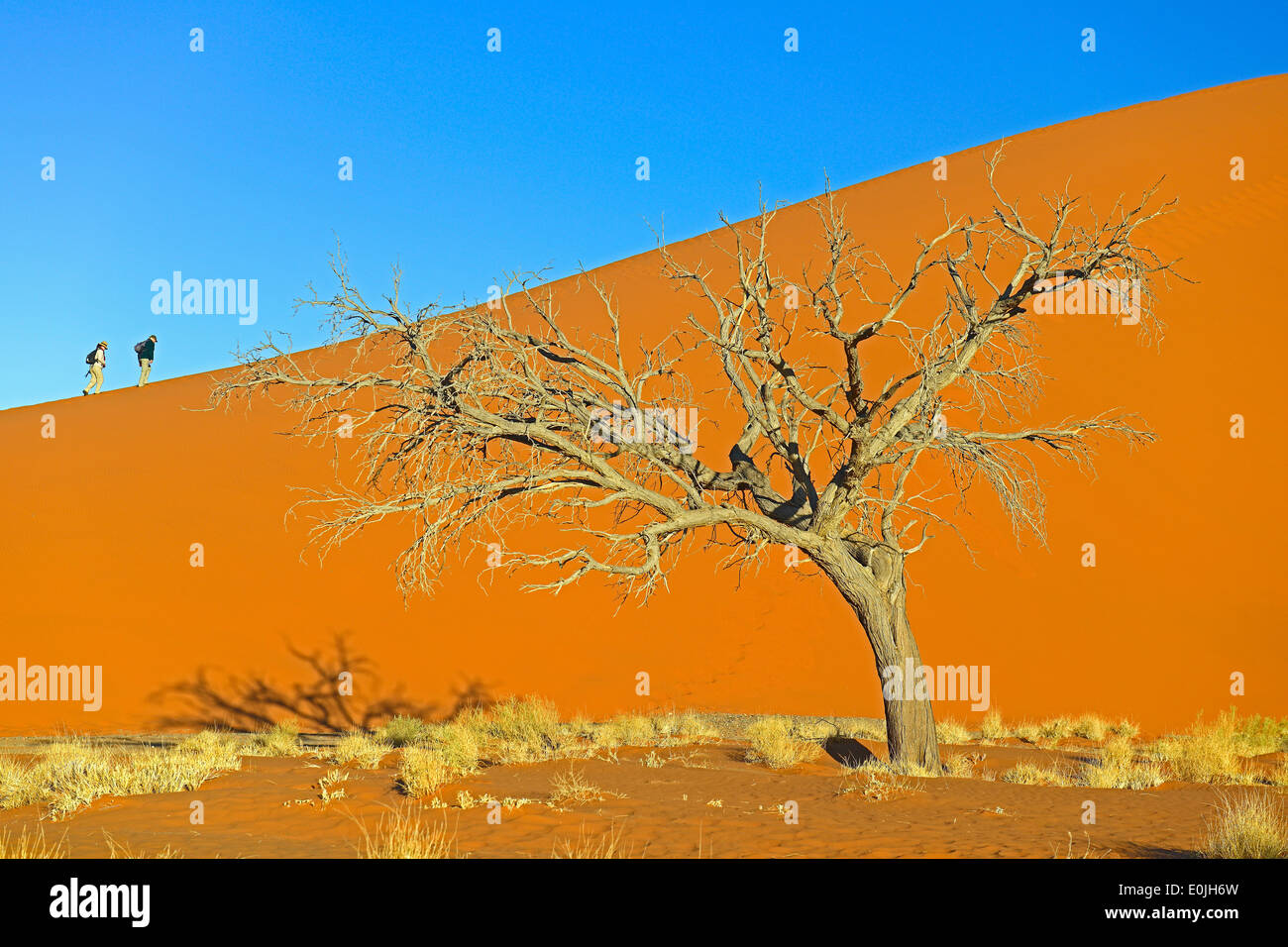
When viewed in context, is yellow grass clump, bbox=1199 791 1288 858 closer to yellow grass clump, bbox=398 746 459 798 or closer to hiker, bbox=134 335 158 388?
yellow grass clump, bbox=398 746 459 798

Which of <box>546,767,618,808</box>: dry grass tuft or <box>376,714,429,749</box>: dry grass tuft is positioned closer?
<box>546,767,618,808</box>: dry grass tuft

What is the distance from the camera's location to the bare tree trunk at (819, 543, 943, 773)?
9844 mm

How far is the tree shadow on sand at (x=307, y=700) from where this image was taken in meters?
17.9

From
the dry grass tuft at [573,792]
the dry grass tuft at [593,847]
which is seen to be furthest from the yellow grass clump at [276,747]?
the dry grass tuft at [593,847]

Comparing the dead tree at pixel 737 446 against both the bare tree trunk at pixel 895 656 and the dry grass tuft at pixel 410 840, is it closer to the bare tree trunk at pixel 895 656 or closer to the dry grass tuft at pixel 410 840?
the bare tree trunk at pixel 895 656

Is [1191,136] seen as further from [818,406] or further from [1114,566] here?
[818,406]

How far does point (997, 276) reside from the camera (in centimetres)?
2475

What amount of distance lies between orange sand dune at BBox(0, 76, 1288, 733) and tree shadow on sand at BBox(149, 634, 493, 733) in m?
0.08

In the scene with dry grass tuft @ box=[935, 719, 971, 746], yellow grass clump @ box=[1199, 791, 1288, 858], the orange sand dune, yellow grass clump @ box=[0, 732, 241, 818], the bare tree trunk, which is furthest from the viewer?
the orange sand dune

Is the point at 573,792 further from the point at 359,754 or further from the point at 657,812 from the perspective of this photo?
the point at 359,754

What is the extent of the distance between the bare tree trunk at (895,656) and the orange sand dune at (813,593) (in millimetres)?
7251

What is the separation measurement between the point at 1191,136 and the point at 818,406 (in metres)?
25.1

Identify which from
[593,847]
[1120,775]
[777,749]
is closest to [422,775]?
[593,847]

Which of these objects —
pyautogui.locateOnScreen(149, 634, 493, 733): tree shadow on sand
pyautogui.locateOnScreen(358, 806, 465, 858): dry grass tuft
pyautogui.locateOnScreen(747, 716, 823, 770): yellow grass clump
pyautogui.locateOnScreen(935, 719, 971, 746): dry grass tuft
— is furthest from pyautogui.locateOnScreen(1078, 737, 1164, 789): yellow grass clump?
pyautogui.locateOnScreen(149, 634, 493, 733): tree shadow on sand
